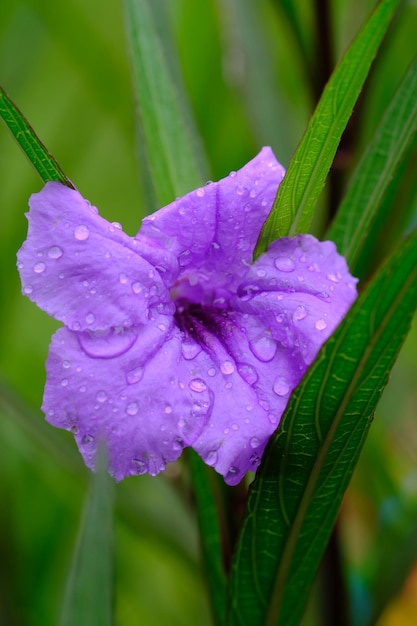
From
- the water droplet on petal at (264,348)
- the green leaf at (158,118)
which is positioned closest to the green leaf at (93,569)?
the water droplet on petal at (264,348)

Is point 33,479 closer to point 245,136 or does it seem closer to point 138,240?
point 245,136

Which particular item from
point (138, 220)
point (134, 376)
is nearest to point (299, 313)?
point (134, 376)

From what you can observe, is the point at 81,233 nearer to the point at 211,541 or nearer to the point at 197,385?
the point at 197,385

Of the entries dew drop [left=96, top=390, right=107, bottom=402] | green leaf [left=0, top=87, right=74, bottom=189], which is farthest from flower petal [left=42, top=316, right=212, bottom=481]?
green leaf [left=0, top=87, right=74, bottom=189]

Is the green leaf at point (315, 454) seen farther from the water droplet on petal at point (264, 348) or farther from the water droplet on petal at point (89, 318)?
the water droplet on petal at point (89, 318)

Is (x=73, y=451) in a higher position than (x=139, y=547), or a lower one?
higher

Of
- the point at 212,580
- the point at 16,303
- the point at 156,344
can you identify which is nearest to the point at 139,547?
the point at 16,303
